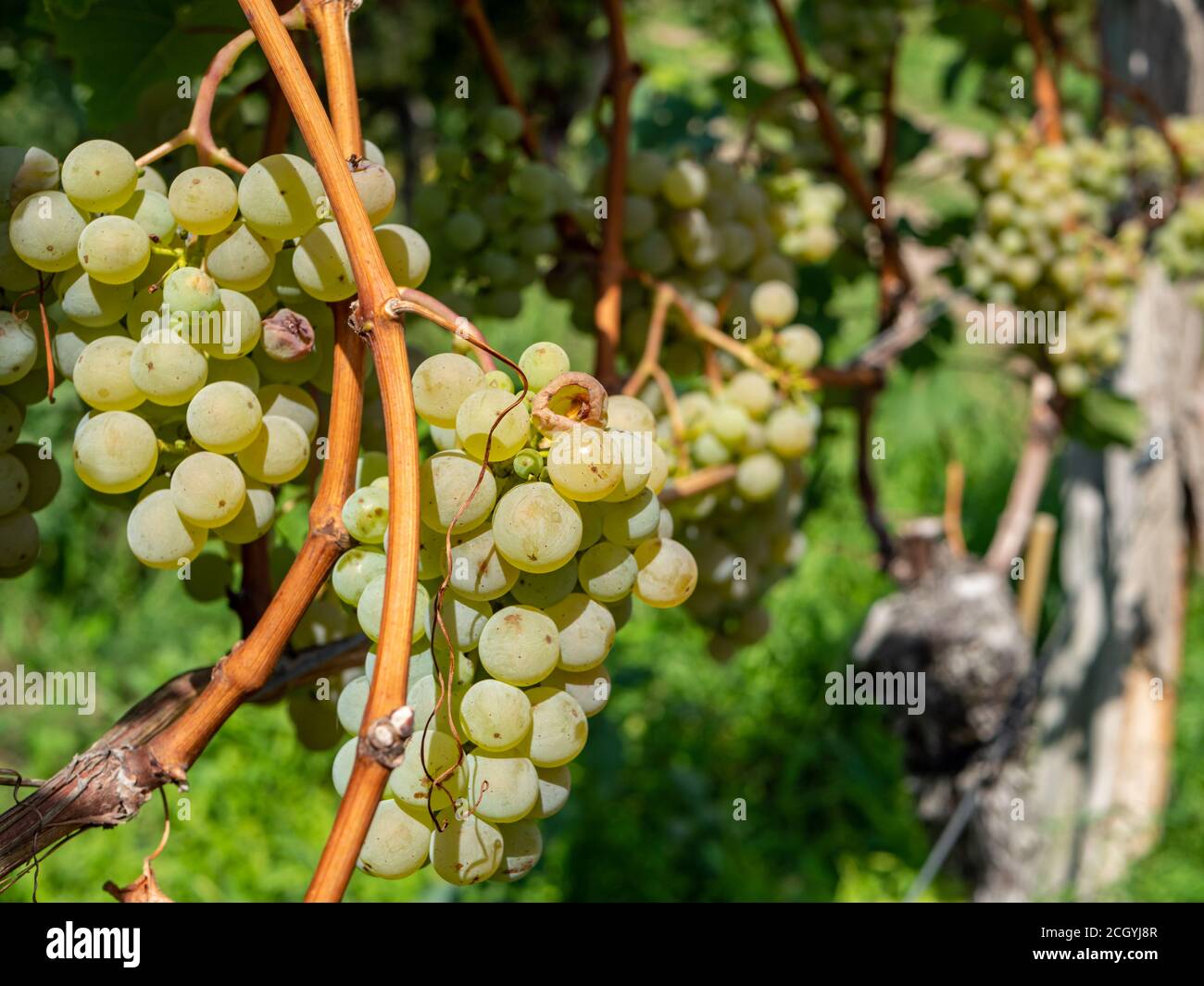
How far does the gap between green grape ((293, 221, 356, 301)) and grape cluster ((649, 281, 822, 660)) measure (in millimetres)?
374

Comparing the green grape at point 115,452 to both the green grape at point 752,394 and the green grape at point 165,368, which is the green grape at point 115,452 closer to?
the green grape at point 165,368

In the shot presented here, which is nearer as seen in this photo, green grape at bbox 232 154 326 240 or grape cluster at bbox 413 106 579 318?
green grape at bbox 232 154 326 240

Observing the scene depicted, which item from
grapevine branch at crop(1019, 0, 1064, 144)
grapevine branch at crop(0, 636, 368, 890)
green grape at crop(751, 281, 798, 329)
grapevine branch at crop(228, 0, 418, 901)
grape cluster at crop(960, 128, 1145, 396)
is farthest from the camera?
grapevine branch at crop(1019, 0, 1064, 144)

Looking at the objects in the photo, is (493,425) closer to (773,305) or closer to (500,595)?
(500,595)

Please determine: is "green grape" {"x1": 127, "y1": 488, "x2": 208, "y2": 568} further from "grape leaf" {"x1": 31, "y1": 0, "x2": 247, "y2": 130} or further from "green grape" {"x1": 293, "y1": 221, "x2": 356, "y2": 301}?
"grape leaf" {"x1": 31, "y1": 0, "x2": 247, "y2": 130}

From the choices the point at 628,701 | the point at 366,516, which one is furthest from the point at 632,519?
the point at 628,701

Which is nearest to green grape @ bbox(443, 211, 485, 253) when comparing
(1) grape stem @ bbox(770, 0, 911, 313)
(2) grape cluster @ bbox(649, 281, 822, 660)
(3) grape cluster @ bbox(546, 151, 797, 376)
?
(3) grape cluster @ bbox(546, 151, 797, 376)

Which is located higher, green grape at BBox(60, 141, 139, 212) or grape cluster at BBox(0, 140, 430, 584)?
green grape at BBox(60, 141, 139, 212)

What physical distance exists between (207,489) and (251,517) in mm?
45

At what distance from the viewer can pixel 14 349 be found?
612 mm

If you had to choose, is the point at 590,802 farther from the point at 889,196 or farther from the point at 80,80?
the point at 80,80

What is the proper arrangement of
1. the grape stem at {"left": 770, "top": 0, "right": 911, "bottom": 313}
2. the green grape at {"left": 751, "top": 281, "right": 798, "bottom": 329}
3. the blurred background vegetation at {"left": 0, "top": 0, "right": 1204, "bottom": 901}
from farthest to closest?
the blurred background vegetation at {"left": 0, "top": 0, "right": 1204, "bottom": 901} → the grape stem at {"left": 770, "top": 0, "right": 911, "bottom": 313} → the green grape at {"left": 751, "top": 281, "right": 798, "bottom": 329}

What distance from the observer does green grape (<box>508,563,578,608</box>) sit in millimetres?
570

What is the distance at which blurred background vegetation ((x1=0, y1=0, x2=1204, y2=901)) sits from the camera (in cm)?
207
